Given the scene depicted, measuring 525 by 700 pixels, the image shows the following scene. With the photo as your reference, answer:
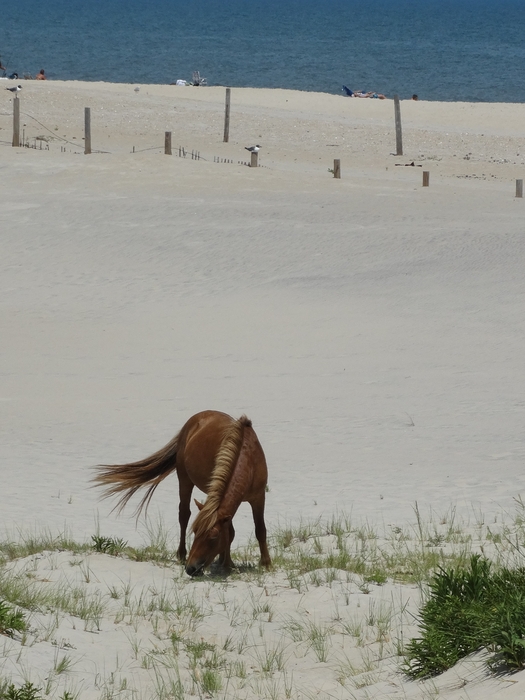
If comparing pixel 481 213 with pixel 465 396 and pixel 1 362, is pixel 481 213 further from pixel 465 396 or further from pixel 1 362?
pixel 1 362

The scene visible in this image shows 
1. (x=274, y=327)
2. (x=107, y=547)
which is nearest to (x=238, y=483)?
(x=107, y=547)

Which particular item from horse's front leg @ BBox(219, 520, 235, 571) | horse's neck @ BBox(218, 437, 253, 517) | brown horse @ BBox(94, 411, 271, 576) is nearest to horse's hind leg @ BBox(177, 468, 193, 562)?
brown horse @ BBox(94, 411, 271, 576)

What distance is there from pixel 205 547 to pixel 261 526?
0.59 meters

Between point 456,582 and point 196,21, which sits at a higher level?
point 196,21

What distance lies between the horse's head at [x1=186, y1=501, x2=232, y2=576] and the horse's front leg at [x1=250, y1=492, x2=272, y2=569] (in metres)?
0.41

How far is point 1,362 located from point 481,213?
1306 centimetres

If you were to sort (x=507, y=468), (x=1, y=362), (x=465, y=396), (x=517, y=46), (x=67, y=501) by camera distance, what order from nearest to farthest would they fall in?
(x=67, y=501) → (x=507, y=468) → (x=465, y=396) → (x=1, y=362) → (x=517, y=46)

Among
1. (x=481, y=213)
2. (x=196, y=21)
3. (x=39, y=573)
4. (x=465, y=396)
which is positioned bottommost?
(x=39, y=573)

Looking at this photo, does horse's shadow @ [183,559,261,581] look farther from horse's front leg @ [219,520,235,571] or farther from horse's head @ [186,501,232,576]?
horse's head @ [186,501,232,576]

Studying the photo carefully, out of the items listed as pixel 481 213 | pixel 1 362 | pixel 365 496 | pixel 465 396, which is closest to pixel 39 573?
pixel 365 496

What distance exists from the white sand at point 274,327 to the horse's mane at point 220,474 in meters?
0.72

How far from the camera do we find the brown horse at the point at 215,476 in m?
6.55

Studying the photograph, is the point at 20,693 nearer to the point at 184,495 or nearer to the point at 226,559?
the point at 226,559

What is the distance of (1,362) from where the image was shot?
615 inches
